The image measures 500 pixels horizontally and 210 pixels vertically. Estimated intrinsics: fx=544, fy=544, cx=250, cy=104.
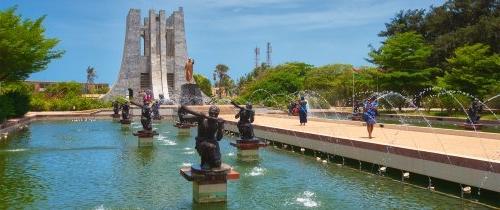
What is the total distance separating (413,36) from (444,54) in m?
3.18

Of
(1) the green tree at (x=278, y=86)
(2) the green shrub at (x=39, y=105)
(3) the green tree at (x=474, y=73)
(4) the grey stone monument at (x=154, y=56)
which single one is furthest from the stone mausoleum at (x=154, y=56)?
(3) the green tree at (x=474, y=73)

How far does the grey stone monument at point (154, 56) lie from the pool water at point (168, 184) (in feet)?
172

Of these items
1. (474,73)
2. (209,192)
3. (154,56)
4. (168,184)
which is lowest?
(168,184)

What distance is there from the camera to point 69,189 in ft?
37.8

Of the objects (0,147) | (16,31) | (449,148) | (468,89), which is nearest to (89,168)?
(0,147)

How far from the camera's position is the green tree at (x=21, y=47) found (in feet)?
102

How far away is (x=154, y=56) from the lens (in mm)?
72188

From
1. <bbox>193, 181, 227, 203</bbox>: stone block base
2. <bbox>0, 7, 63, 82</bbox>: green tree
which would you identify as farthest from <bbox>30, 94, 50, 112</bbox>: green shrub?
<bbox>193, 181, 227, 203</bbox>: stone block base

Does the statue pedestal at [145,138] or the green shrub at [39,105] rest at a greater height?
the green shrub at [39,105]

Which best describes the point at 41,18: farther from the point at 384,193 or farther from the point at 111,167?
the point at 384,193

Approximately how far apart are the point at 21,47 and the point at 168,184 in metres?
Answer: 23.6

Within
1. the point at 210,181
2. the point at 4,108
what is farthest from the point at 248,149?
the point at 4,108

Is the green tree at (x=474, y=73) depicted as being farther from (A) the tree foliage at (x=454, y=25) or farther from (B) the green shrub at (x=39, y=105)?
(B) the green shrub at (x=39, y=105)

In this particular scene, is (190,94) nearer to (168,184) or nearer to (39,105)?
(39,105)
